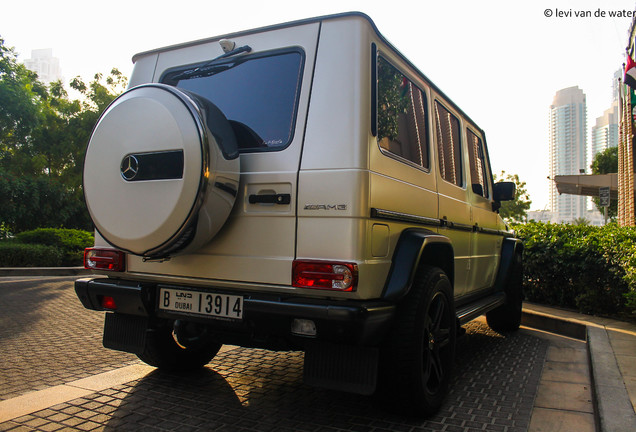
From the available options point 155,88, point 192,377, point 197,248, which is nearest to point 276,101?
point 155,88

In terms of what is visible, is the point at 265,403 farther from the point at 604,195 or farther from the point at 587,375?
the point at 604,195

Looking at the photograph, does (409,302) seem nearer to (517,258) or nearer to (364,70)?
(364,70)

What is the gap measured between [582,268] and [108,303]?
20.9 ft

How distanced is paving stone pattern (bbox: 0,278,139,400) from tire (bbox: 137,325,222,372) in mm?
658

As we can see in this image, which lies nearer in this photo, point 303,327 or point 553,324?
point 303,327

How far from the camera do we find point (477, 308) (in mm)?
4438

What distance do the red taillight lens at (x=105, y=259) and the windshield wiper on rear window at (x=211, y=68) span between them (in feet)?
4.16

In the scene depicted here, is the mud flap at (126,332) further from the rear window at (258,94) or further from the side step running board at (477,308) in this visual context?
the side step running board at (477,308)

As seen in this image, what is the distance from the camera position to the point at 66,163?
81.7ft

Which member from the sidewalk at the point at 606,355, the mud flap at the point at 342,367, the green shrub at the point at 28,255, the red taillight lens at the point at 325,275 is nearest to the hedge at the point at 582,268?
the sidewalk at the point at 606,355

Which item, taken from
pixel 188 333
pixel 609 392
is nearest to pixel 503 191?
pixel 609 392

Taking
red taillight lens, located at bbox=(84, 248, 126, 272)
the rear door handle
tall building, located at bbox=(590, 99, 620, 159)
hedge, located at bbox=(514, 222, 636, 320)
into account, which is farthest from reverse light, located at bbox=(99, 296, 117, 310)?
tall building, located at bbox=(590, 99, 620, 159)

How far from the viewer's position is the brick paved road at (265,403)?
3.02m

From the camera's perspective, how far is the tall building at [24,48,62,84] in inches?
3253
